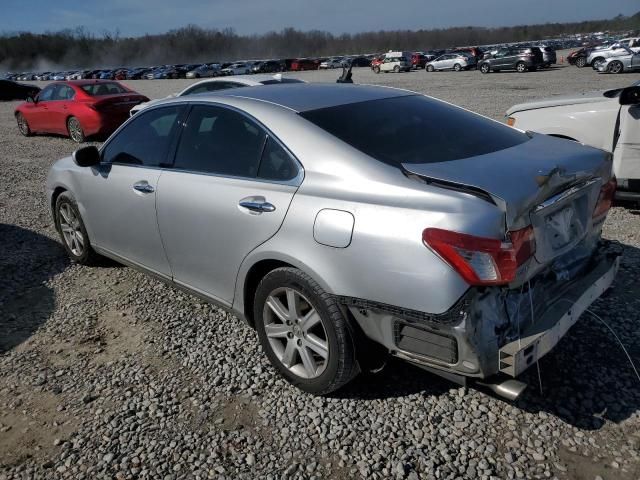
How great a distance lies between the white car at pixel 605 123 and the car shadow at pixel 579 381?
2.36 meters

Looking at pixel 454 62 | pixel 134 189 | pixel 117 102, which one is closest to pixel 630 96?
pixel 134 189

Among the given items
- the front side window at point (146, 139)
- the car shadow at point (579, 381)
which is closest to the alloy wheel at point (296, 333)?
the car shadow at point (579, 381)

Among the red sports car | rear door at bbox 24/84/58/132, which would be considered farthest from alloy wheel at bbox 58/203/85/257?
rear door at bbox 24/84/58/132

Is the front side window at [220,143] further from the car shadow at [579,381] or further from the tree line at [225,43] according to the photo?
the tree line at [225,43]

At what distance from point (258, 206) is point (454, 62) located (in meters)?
40.9

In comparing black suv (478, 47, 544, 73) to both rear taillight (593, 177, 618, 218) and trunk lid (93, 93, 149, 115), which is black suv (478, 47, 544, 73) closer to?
trunk lid (93, 93, 149, 115)

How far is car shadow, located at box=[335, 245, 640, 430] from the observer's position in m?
2.79

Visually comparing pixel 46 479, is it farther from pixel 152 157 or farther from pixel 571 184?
pixel 571 184

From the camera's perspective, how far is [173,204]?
3.52 meters

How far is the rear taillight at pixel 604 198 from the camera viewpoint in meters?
3.04

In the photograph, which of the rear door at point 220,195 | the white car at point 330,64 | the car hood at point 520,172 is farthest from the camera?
the white car at point 330,64

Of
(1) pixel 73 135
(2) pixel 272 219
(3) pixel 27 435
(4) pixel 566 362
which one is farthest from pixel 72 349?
(1) pixel 73 135

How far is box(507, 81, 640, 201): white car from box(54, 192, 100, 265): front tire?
473 cm

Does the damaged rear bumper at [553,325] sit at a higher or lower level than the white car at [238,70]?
higher
